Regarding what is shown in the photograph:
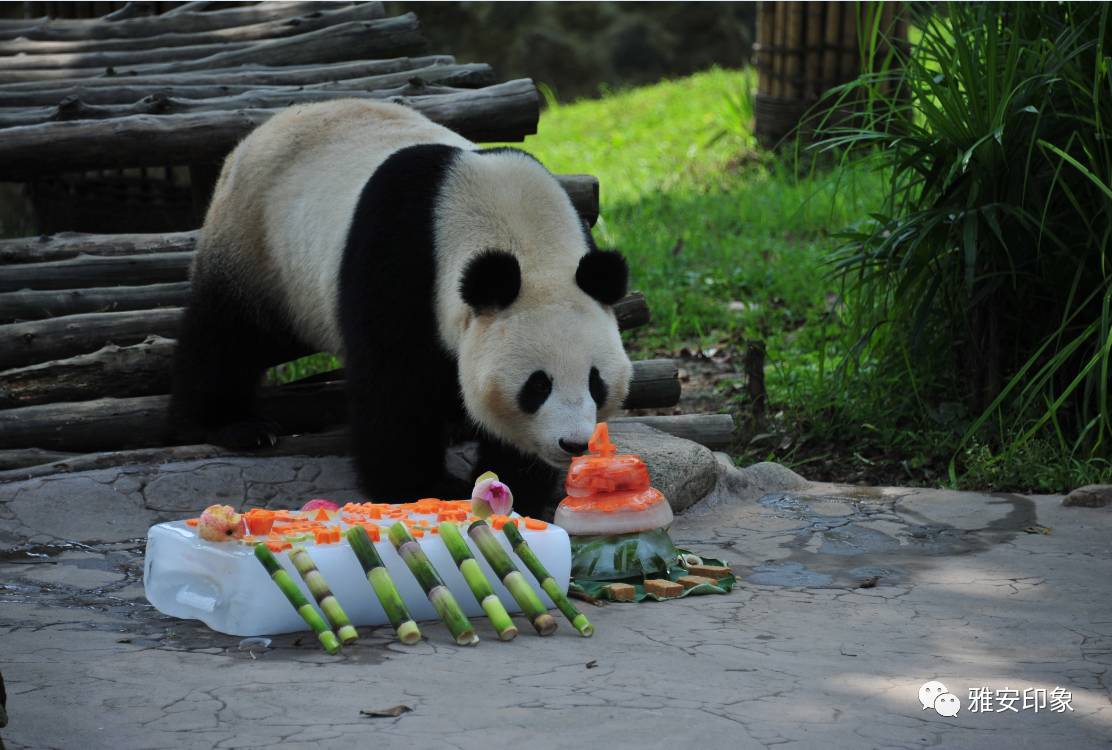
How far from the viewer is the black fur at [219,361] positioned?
4.62 meters

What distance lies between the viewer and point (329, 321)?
170 inches

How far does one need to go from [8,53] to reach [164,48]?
82cm

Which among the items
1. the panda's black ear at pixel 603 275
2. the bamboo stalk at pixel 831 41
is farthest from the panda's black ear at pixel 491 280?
the bamboo stalk at pixel 831 41

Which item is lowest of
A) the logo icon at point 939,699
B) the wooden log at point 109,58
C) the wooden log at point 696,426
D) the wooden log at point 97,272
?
the wooden log at point 696,426

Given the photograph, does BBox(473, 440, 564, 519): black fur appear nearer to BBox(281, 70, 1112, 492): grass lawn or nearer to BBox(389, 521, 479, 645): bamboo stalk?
BBox(389, 521, 479, 645): bamboo stalk

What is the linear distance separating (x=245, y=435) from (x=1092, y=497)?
2816mm

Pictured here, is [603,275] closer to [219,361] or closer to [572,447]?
[572,447]

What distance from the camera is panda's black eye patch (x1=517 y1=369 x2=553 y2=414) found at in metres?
3.49

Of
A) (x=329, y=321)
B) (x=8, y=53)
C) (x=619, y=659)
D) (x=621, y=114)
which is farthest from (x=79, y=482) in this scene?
(x=621, y=114)

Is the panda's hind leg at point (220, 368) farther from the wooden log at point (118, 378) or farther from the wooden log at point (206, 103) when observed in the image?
the wooden log at point (206, 103)

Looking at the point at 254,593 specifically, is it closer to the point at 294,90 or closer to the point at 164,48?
the point at 294,90

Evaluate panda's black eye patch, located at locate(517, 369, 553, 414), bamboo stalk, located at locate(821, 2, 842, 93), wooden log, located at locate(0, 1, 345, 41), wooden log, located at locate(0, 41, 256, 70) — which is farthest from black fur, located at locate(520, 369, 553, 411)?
bamboo stalk, located at locate(821, 2, 842, 93)

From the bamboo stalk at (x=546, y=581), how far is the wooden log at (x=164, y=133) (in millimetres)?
3042

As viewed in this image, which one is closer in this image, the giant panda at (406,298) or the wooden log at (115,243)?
the giant panda at (406,298)
